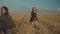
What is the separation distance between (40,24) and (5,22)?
517 millimetres

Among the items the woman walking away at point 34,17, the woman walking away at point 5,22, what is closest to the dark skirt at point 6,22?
the woman walking away at point 5,22

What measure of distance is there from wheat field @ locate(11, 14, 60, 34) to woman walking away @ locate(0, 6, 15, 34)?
6cm

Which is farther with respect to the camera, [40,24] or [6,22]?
[40,24]

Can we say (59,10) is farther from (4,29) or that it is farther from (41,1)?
(4,29)

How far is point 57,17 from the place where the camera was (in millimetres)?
2400

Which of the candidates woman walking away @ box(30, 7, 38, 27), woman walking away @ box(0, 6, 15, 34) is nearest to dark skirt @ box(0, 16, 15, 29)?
woman walking away @ box(0, 6, 15, 34)

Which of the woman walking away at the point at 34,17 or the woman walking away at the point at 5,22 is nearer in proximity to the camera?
the woman walking away at the point at 5,22

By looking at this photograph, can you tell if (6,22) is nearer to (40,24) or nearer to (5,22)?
(5,22)

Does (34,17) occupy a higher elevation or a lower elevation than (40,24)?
higher

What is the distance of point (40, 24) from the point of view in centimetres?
238

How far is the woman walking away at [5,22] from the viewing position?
224cm

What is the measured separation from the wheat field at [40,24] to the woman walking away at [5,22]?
0.06m

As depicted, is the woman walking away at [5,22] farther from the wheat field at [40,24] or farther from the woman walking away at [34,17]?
the woman walking away at [34,17]

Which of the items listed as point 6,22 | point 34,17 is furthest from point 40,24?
point 6,22
